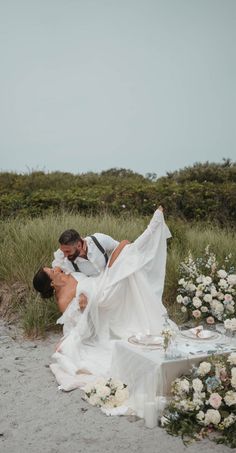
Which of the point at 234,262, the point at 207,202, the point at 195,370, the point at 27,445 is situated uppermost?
the point at 207,202

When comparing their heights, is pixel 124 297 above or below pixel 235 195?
below

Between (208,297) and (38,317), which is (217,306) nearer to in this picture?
(208,297)

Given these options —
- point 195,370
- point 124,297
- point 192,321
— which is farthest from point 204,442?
point 192,321

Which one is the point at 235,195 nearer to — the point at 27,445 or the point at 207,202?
the point at 207,202

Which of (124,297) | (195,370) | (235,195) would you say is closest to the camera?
(195,370)

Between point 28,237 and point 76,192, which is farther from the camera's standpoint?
point 76,192

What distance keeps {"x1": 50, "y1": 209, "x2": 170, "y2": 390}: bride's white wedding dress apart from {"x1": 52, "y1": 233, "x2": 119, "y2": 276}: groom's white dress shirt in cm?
11

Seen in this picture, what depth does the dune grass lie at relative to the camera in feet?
23.1

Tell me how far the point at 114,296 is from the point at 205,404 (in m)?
2.03

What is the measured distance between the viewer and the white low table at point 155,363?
459 centimetres

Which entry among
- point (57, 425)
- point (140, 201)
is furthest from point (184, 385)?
point (140, 201)

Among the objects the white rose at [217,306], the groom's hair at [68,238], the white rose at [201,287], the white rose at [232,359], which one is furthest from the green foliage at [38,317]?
the white rose at [232,359]

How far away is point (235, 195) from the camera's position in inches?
447

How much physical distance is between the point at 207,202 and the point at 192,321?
4.62 metres
